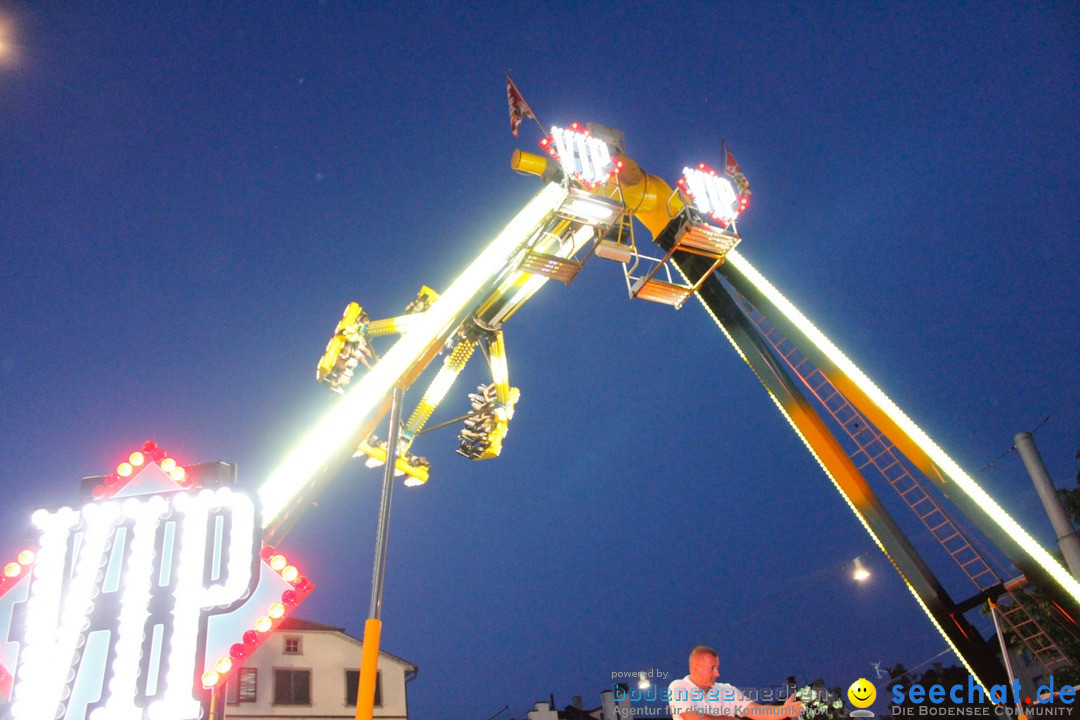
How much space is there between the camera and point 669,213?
15172 mm

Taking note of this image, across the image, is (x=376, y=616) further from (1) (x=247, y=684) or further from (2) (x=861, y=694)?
(1) (x=247, y=684)

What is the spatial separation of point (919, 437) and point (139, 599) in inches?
454

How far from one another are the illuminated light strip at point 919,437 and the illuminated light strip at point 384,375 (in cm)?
498

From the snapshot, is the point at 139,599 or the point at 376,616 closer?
the point at 376,616

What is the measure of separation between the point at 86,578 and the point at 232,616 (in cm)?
145

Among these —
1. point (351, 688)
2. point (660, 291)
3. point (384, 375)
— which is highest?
point (660, 291)

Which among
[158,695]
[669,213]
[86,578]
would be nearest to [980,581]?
[669,213]

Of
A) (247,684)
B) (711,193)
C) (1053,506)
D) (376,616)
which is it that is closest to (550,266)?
(711,193)

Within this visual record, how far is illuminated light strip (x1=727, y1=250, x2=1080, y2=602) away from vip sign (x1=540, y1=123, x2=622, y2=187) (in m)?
3.39

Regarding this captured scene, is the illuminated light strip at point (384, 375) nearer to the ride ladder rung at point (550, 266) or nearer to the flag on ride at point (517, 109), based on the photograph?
the ride ladder rung at point (550, 266)

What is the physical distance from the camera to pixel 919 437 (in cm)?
1195

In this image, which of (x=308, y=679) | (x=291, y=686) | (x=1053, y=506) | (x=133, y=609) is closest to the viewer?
(x=133, y=609)

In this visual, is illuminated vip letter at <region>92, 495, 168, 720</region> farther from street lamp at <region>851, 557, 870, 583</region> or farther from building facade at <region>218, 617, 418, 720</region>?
building facade at <region>218, 617, 418, 720</region>

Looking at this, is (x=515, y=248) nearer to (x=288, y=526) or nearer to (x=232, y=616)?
(x=288, y=526)
